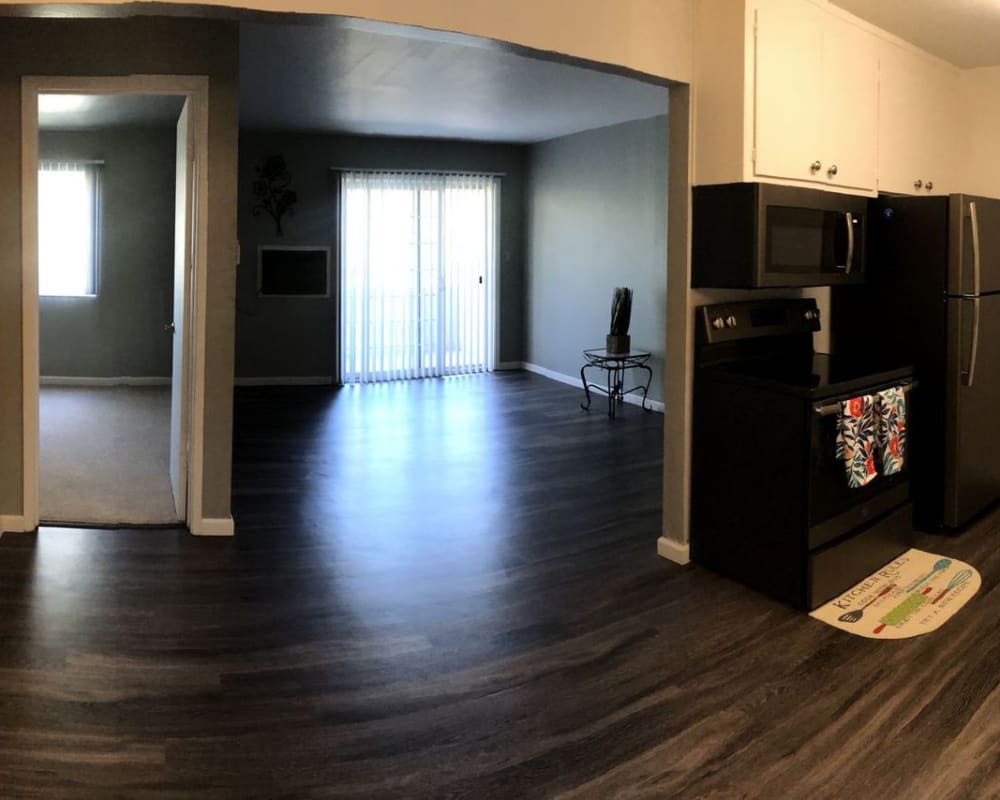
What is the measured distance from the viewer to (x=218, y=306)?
12.6 feet

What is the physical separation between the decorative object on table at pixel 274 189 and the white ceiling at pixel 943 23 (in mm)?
5855

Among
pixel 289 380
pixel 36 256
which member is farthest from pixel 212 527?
pixel 289 380

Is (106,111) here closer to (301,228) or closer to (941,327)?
(301,228)

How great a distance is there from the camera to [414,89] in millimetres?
6094

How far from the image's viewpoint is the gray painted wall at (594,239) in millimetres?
7164

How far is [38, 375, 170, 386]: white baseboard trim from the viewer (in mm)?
8398

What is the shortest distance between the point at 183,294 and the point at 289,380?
466 cm

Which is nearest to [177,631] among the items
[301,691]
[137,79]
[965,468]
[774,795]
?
[301,691]

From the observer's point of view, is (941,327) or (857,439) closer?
(857,439)

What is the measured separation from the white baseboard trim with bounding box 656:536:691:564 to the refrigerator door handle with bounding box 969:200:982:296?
1725 millimetres

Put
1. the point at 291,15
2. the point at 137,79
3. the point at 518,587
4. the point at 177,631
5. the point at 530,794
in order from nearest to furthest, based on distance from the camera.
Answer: the point at 530,794 → the point at 291,15 → the point at 177,631 → the point at 518,587 → the point at 137,79

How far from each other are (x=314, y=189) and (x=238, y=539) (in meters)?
5.33

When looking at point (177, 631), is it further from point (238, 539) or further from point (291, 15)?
point (291, 15)

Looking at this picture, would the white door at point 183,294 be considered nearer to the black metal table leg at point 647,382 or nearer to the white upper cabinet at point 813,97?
the white upper cabinet at point 813,97
